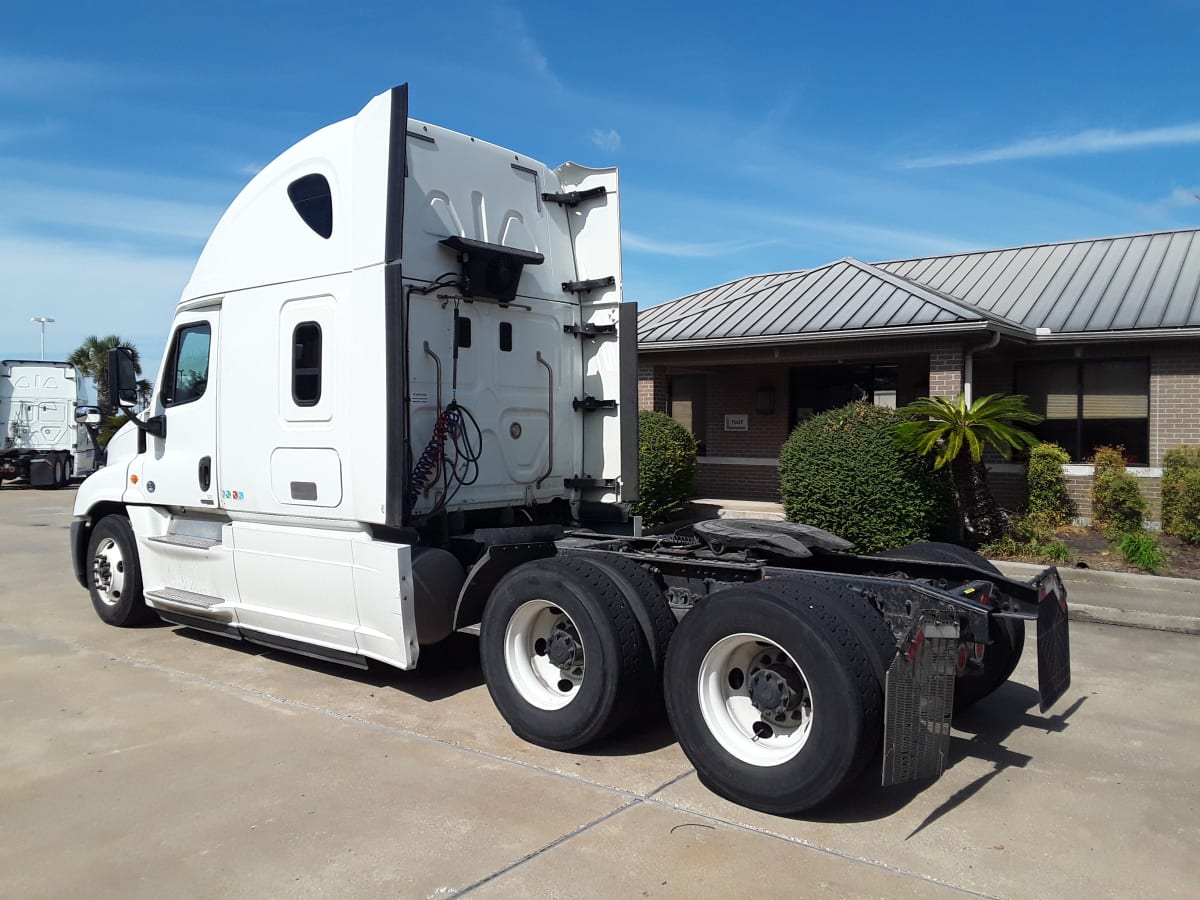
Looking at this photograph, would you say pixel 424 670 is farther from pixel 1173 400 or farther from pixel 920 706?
pixel 1173 400

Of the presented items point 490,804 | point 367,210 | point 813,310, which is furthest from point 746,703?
point 813,310

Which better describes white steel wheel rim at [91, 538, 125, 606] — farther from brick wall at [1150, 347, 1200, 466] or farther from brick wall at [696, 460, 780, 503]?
→ brick wall at [1150, 347, 1200, 466]

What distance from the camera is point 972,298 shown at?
51.5 ft

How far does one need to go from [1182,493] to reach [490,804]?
35.1ft

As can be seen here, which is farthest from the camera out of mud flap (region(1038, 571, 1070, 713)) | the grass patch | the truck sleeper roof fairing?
the grass patch

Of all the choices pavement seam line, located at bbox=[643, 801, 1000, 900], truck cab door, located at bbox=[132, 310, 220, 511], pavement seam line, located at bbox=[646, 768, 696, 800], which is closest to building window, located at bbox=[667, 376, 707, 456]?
truck cab door, located at bbox=[132, 310, 220, 511]

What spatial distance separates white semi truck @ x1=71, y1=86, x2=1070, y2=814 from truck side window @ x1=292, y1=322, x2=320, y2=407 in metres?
0.02

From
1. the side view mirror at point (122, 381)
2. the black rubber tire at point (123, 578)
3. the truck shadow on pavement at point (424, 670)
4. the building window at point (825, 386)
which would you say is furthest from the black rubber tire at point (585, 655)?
the building window at point (825, 386)

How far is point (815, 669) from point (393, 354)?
301cm

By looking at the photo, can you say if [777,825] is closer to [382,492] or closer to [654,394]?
[382,492]

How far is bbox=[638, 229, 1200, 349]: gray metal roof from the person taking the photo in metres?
13.2

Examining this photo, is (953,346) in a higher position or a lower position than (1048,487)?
higher

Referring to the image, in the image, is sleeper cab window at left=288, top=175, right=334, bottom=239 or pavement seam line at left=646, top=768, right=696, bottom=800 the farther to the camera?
sleeper cab window at left=288, top=175, right=334, bottom=239

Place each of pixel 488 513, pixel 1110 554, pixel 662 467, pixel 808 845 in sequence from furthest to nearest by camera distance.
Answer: pixel 662 467
pixel 1110 554
pixel 488 513
pixel 808 845
